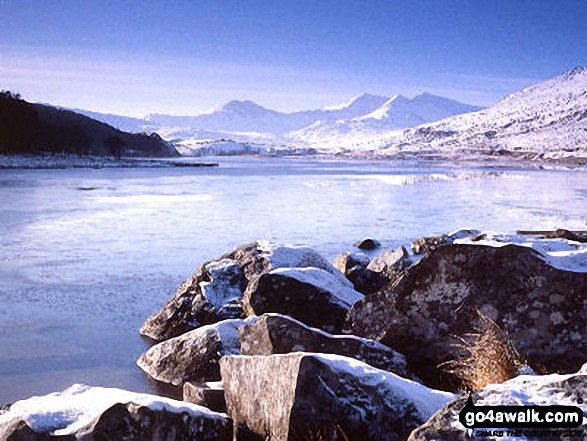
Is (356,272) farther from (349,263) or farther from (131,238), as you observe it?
(131,238)

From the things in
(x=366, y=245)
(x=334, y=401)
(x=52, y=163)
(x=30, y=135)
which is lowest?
(x=52, y=163)

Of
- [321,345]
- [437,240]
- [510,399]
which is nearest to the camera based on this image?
[510,399]

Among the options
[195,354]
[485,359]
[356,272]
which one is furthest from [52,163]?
[485,359]

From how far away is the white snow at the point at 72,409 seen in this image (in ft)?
16.3

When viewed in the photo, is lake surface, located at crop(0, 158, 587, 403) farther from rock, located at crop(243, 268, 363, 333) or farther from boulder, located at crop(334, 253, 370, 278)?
boulder, located at crop(334, 253, 370, 278)

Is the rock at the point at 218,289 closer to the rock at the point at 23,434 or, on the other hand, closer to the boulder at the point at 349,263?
the boulder at the point at 349,263

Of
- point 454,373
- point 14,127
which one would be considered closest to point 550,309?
point 454,373

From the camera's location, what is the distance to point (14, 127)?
115375 mm

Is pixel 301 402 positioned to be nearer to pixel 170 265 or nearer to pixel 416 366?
pixel 416 366

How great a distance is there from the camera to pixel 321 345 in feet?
23.1

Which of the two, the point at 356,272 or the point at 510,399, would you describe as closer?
the point at 510,399

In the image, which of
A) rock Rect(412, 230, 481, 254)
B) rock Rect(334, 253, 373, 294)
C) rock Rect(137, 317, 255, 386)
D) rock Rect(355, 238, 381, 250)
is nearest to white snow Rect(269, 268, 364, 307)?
rock Rect(137, 317, 255, 386)

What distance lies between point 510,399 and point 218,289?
815cm

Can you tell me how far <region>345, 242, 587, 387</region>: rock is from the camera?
6.75 m
